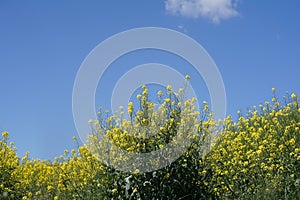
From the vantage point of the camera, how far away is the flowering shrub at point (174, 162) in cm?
546

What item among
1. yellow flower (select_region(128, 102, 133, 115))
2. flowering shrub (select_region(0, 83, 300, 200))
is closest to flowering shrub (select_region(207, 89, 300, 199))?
flowering shrub (select_region(0, 83, 300, 200))

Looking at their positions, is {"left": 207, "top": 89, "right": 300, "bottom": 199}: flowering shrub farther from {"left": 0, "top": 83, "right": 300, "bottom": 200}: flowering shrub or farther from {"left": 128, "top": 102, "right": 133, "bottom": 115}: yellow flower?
{"left": 128, "top": 102, "right": 133, "bottom": 115}: yellow flower

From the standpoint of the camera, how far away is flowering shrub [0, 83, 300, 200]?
17.9 ft

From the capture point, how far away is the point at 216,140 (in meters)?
6.36

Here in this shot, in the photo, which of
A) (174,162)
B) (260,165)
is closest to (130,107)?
(174,162)

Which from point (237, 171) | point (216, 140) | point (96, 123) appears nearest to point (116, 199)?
point (96, 123)

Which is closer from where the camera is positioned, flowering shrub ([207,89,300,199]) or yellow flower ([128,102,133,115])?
yellow flower ([128,102,133,115])

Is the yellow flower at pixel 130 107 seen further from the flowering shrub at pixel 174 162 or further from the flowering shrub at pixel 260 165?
the flowering shrub at pixel 260 165

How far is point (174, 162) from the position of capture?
546 cm

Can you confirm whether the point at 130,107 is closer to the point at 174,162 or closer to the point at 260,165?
the point at 174,162

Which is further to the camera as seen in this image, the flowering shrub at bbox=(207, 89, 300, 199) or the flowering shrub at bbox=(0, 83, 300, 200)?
the flowering shrub at bbox=(207, 89, 300, 199)

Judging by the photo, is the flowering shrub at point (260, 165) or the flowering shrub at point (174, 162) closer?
the flowering shrub at point (174, 162)

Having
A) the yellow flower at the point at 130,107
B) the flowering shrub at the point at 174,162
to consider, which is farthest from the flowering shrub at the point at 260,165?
the yellow flower at the point at 130,107

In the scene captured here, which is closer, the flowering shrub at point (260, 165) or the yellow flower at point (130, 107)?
the yellow flower at point (130, 107)
